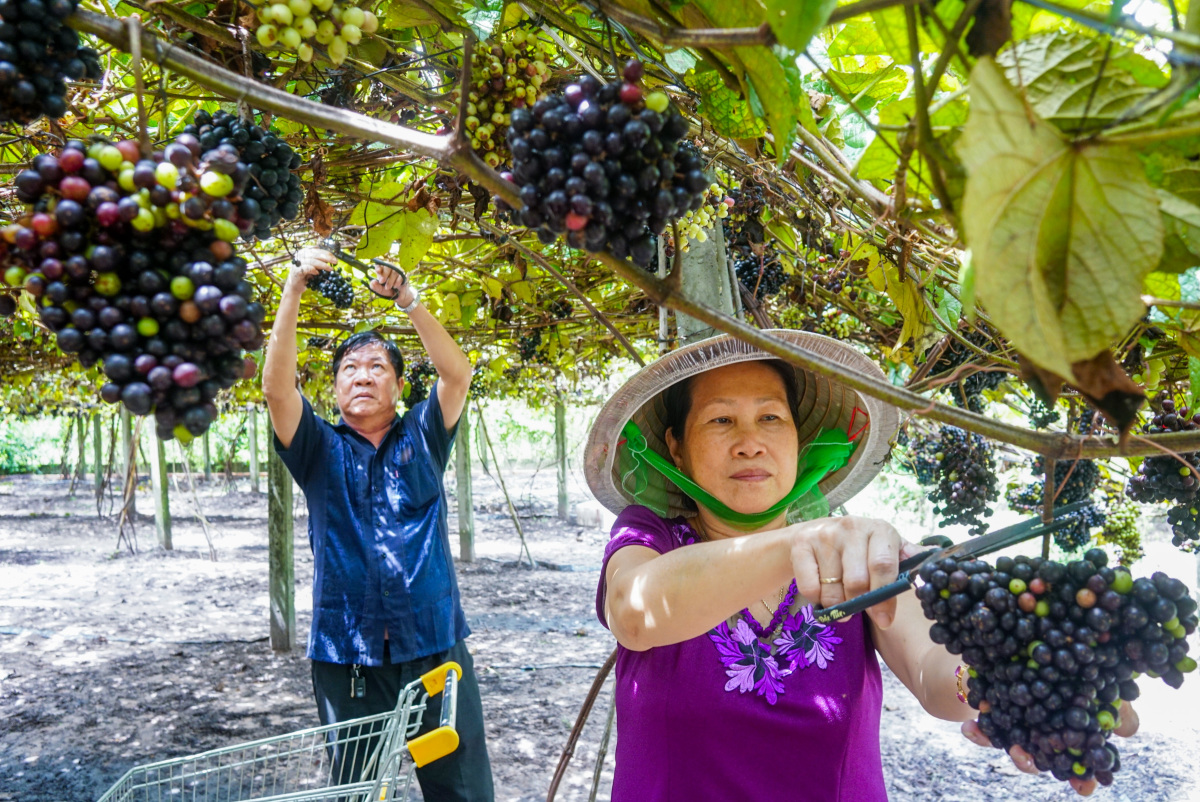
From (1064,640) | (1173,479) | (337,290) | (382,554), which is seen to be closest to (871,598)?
(1064,640)

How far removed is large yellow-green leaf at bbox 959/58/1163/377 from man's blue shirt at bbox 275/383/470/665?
271cm

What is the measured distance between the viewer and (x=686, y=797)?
1.59m

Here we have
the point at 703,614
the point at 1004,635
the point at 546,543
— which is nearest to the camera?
the point at 1004,635

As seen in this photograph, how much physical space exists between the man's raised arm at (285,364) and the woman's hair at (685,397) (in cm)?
89

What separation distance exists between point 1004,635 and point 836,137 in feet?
3.97

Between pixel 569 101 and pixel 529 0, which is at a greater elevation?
pixel 529 0

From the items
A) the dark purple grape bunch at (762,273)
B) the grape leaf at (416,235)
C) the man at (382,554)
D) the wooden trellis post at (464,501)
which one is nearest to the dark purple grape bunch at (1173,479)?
the dark purple grape bunch at (762,273)

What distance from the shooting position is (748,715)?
159 cm

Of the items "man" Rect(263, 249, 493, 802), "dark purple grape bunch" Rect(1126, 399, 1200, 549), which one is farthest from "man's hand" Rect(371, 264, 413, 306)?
"dark purple grape bunch" Rect(1126, 399, 1200, 549)

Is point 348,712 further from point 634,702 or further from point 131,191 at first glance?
point 131,191

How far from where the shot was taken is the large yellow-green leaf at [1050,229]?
481mm

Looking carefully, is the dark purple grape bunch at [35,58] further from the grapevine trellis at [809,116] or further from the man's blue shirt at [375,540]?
the man's blue shirt at [375,540]

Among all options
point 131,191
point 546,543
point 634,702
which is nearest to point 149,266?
point 131,191

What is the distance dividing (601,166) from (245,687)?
229 inches
